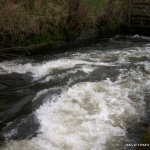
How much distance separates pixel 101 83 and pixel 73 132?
2.83m

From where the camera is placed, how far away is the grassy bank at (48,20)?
11000 mm

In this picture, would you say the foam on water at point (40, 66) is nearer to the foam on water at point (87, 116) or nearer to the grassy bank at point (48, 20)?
the grassy bank at point (48, 20)

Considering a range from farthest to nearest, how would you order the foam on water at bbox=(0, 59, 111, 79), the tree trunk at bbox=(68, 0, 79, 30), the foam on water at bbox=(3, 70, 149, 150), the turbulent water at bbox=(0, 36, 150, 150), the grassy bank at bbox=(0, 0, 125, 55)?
the tree trunk at bbox=(68, 0, 79, 30) < the grassy bank at bbox=(0, 0, 125, 55) < the foam on water at bbox=(0, 59, 111, 79) < the turbulent water at bbox=(0, 36, 150, 150) < the foam on water at bbox=(3, 70, 149, 150)

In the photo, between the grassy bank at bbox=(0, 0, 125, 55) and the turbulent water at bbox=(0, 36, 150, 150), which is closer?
the turbulent water at bbox=(0, 36, 150, 150)

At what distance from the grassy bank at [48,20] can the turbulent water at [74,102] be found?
1.02 m

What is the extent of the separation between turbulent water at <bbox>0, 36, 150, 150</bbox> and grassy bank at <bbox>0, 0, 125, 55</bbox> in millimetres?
1017

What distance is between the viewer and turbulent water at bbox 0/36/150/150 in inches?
258

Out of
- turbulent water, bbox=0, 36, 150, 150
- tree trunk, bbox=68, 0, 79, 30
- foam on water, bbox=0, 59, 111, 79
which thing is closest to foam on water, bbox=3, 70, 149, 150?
turbulent water, bbox=0, 36, 150, 150

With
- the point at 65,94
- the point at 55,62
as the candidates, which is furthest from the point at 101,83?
the point at 55,62

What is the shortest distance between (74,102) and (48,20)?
5.59 metres

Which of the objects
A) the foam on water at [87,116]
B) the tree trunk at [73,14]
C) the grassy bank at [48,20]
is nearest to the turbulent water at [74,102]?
the foam on water at [87,116]

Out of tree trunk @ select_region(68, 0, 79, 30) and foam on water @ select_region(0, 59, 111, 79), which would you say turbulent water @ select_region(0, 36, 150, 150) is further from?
tree trunk @ select_region(68, 0, 79, 30)

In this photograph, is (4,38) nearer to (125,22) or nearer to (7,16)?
(7,16)

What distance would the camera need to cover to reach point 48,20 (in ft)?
41.5
